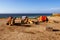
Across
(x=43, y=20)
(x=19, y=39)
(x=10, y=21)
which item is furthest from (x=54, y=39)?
(x=43, y=20)

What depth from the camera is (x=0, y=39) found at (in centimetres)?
A: 858

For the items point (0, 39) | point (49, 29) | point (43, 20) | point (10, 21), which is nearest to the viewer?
point (0, 39)

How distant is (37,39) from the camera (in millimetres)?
8711

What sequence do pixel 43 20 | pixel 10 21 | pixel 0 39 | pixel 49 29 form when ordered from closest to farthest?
1. pixel 0 39
2. pixel 49 29
3. pixel 10 21
4. pixel 43 20

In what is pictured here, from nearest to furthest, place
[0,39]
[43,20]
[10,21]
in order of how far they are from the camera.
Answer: [0,39]
[10,21]
[43,20]

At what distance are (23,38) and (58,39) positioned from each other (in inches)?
91.5

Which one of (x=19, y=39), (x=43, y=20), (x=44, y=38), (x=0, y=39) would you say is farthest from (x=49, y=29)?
(x=43, y=20)

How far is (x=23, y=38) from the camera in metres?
8.94

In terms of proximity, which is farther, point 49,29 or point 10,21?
point 10,21

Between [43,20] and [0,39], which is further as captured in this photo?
[43,20]

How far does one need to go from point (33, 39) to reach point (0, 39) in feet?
7.04

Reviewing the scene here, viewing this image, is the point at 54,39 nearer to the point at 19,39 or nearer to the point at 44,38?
the point at 44,38

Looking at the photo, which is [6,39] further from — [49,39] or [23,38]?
[49,39]

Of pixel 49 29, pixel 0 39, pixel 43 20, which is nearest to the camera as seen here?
pixel 0 39
